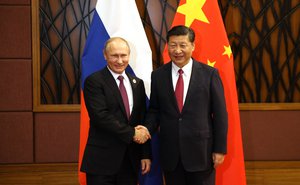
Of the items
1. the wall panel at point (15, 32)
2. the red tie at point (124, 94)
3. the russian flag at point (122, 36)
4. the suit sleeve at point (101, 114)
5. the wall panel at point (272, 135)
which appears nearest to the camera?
the suit sleeve at point (101, 114)

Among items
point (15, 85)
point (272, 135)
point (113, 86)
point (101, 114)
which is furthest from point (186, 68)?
point (15, 85)

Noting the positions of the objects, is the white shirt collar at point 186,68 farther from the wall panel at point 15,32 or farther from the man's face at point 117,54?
the wall panel at point 15,32

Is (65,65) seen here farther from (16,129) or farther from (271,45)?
(271,45)

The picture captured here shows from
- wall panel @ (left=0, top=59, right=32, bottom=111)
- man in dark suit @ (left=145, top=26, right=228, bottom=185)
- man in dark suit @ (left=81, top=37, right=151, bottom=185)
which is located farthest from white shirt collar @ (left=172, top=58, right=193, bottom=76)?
wall panel @ (left=0, top=59, right=32, bottom=111)

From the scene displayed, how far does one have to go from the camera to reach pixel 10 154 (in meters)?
2.99

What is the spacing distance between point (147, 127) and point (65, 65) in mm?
1457

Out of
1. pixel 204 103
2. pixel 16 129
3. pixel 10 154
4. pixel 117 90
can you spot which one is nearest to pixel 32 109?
pixel 16 129

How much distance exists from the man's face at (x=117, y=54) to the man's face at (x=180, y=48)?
0.76ft

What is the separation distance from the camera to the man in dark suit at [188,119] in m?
1.77

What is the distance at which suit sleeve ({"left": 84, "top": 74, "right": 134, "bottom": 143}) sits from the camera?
5.45ft

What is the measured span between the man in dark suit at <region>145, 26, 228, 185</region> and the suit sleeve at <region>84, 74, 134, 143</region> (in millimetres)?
160

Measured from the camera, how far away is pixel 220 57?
7.27 feet

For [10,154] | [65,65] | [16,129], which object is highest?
[65,65]

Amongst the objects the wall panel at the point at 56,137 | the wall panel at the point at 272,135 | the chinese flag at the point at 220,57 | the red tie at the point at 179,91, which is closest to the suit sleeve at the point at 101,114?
the red tie at the point at 179,91
